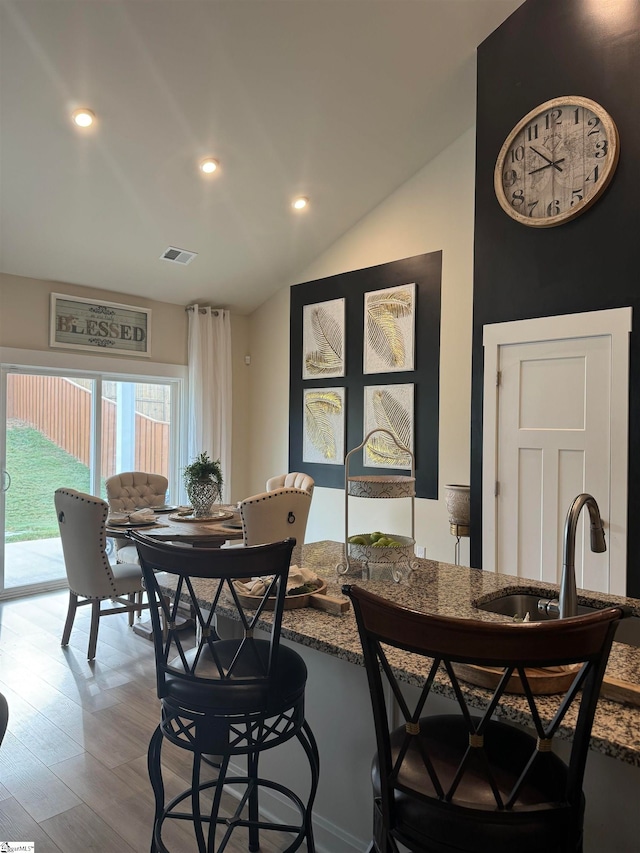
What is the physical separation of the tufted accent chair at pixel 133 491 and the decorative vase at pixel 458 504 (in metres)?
2.37

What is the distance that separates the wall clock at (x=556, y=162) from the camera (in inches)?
120

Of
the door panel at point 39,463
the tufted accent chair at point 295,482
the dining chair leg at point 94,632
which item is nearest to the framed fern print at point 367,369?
the tufted accent chair at point 295,482

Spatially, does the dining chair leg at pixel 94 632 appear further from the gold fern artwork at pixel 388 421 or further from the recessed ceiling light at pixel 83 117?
the recessed ceiling light at pixel 83 117

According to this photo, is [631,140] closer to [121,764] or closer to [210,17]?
[210,17]

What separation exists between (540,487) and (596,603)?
1.41m

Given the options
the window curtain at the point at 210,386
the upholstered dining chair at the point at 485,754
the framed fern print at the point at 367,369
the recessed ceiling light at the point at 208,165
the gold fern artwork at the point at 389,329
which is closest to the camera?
the upholstered dining chair at the point at 485,754

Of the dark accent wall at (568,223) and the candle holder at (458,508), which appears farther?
the candle holder at (458,508)

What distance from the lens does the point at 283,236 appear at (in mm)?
5328

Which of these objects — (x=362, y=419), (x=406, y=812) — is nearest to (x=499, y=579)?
(x=406, y=812)

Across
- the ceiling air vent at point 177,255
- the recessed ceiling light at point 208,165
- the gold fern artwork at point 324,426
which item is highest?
the recessed ceiling light at point 208,165

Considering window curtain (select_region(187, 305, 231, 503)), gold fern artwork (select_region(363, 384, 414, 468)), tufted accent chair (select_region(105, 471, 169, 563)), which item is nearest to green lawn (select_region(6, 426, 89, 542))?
tufted accent chair (select_region(105, 471, 169, 563))

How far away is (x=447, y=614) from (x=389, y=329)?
360cm

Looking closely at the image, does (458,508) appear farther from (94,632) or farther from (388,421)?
(94,632)

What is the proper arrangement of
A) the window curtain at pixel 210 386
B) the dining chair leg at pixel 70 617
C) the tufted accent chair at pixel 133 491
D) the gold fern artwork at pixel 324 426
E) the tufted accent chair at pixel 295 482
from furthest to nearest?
1. the window curtain at pixel 210 386
2. the gold fern artwork at pixel 324 426
3. the tufted accent chair at pixel 133 491
4. the tufted accent chair at pixel 295 482
5. the dining chair leg at pixel 70 617
